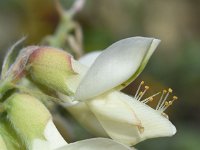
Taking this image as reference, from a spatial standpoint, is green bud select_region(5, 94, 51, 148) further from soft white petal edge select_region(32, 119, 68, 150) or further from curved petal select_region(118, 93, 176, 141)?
curved petal select_region(118, 93, 176, 141)

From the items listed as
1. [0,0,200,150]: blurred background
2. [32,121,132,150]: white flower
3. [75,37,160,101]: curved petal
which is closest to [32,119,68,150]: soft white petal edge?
[32,121,132,150]: white flower

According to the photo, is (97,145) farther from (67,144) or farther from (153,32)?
(153,32)

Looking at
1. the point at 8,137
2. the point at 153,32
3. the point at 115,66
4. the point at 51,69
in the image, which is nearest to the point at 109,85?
the point at 115,66

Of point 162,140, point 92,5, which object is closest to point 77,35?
point 162,140

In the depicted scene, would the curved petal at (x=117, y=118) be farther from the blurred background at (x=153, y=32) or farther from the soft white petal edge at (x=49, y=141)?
the blurred background at (x=153, y=32)

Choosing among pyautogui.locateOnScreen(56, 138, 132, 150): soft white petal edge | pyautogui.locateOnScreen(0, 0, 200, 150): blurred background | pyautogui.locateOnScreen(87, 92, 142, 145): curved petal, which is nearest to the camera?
pyautogui.locateOnScreen(56, 138, 132, 150): soft white petal edge

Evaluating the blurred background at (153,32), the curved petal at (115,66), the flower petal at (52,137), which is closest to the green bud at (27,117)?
the flower petal at (52,137)

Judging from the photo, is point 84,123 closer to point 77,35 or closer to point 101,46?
point 77,35

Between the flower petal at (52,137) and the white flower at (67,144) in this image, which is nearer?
the white flower at (67,144)
